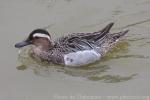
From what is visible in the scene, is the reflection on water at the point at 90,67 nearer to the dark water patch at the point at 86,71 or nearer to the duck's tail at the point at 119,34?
the dark water patch at the point at 86,71

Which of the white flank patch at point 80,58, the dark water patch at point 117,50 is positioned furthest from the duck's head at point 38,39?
the dark water patch at point 117,50

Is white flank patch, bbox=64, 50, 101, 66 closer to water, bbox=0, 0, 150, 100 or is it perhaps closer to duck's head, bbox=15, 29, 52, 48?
water, bbox=0, 0, 150, 100

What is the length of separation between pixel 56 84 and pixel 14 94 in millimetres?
794

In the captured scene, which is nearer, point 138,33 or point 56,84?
point 56,84

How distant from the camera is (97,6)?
1323 cm

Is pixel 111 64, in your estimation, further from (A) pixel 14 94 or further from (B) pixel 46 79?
(A) pixel 14 94

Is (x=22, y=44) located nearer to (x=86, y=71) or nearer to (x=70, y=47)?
(x=70, y=47)

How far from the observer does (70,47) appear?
11109 mm

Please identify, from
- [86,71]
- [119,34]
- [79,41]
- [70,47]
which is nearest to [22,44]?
[70,47]

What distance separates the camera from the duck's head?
36.3ft

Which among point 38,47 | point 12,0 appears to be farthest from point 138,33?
point 12,0

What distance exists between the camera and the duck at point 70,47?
11.1 meters

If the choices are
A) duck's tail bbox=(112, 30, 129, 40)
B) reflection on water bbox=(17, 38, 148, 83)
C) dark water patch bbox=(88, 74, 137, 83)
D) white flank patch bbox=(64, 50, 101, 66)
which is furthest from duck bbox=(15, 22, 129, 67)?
dark water patch bbox=(88, 74, 137, 83)

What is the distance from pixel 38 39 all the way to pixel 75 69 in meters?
0.97
